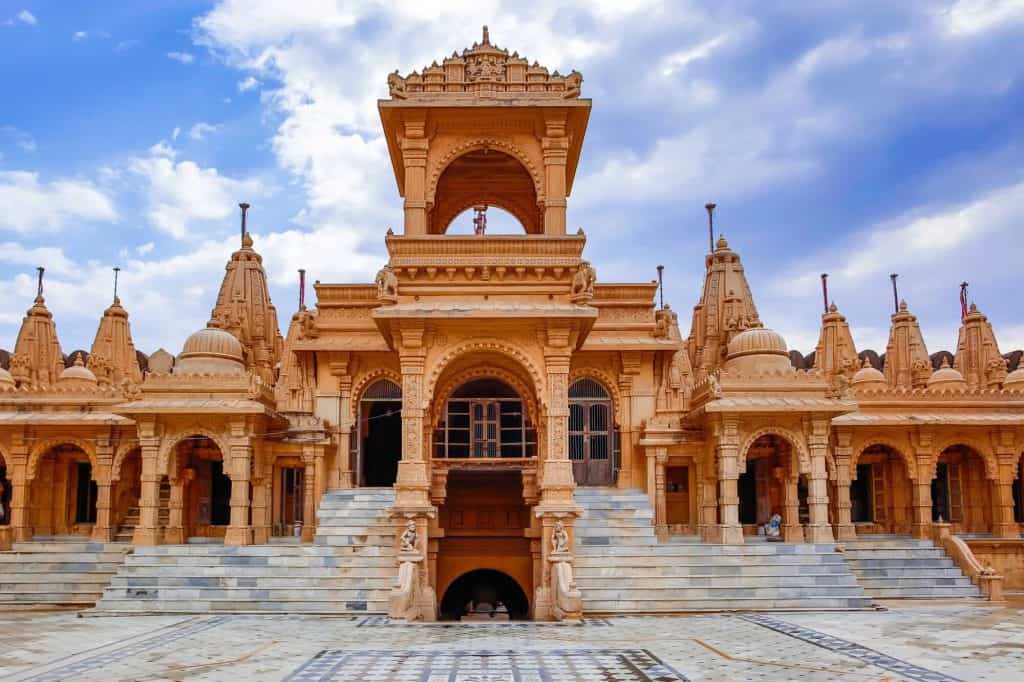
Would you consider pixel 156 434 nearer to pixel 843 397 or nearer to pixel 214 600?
pixel 214 600

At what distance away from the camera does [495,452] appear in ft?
75.7

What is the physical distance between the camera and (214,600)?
17.4m

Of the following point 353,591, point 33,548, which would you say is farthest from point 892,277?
point 33,548

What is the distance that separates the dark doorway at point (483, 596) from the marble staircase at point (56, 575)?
421 inches

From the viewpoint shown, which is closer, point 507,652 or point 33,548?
point 507,652

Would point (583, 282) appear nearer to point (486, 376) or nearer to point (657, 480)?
point (486, 376)

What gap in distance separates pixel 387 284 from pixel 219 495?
34.0ft

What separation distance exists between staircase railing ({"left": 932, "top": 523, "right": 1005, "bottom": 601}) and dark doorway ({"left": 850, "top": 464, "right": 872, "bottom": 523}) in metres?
3.97

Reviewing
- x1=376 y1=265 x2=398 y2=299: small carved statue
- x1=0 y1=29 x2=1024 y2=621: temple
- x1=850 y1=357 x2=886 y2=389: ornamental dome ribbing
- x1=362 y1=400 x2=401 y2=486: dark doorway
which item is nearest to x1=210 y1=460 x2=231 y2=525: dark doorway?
x1=0 y1=29 x2=1024 y2=621: temple

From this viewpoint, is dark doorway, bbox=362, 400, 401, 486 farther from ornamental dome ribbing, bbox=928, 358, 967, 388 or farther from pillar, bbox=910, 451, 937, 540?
ornamental dome ribbing, bbox=928, 358, 967, 388

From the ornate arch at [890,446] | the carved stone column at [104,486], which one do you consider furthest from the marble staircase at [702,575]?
the carved stone column at [104,486]

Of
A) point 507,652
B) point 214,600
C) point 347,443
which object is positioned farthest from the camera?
point 347,443

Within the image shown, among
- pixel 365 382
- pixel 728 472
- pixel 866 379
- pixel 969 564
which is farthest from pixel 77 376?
pixel 969 564

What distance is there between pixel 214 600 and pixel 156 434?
4.72 m
